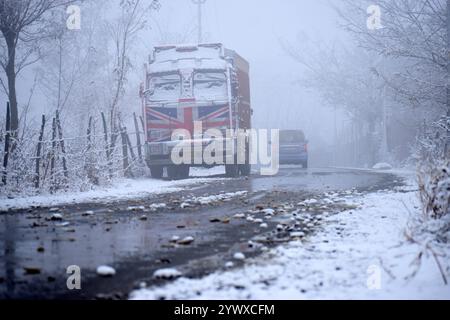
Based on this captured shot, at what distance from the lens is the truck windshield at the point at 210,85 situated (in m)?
13.6

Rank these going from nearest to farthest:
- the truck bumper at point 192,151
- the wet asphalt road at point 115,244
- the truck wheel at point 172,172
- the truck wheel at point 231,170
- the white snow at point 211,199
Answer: the wet asphalt road at point 115,244 < the white snow at point 211,199 < the truck bumper at point 192,151 < the truck wheel at point 231,170 < the truck wheel at point 172,172

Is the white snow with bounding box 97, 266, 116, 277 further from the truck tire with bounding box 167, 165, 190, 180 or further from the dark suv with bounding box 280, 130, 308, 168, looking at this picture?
the dark suv with bounding box 280, 130, 308, 168

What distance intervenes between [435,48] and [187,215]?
10852mm

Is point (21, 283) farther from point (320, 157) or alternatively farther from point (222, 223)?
point (320, 157)

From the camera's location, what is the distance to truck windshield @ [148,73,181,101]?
13672 mm

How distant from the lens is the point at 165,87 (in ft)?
45.2

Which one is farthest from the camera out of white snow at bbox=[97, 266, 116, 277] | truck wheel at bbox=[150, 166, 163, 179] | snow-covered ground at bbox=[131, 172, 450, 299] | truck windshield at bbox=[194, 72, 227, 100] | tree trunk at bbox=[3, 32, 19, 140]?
truck wheel at bbox=[150, 166, 163, 179]

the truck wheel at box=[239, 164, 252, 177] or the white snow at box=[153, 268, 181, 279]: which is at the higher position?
the truck wheel at box=[239, 164, 252, 177]

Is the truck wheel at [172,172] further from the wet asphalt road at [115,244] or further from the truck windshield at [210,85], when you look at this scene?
the wet asphalt road at [115,244]

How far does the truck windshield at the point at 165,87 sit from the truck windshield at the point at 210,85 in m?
0.61

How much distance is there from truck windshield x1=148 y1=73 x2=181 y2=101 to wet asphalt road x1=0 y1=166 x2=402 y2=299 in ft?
23.3

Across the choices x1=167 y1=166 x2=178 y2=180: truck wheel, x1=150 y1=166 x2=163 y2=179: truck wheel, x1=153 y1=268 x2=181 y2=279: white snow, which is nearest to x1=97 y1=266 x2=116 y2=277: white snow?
x1=153 y1=268 x2=181 y2=279: white snow

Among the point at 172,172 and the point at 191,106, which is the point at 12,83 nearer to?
the point at 191,106

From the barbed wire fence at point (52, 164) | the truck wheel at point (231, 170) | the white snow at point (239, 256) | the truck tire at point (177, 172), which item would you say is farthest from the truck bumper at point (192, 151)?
the white snow at point (239, 256)
